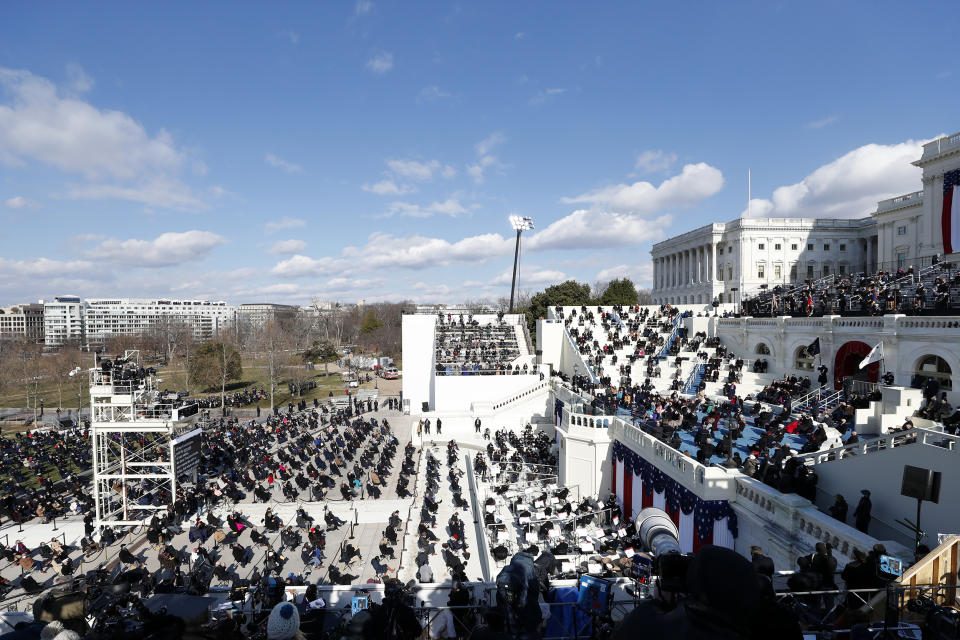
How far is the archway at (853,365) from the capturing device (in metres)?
20.9

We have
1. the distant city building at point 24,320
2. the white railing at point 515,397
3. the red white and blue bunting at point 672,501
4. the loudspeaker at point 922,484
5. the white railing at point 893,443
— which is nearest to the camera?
the loudspeaker at point 922,484

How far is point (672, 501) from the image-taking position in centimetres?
1441

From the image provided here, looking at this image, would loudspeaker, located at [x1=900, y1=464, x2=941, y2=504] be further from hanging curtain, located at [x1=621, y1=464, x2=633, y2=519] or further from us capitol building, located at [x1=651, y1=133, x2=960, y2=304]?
us capitol building, located at [x1=651, y1=133, x2=960, y2=304]

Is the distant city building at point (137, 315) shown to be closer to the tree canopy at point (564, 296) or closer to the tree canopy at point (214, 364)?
the tree canopy at point (214, 364)

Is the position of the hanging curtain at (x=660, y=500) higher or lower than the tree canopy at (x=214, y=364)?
lower

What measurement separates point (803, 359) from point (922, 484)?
20.9m

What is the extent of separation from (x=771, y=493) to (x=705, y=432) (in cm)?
463

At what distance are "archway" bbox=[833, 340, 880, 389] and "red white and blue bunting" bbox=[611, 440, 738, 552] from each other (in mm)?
11604

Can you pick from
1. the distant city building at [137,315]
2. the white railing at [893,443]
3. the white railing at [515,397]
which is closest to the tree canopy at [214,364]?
the white railing at [515,397]

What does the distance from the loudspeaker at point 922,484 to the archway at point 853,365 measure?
15.7 metres

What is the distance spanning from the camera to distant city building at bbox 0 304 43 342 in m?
130

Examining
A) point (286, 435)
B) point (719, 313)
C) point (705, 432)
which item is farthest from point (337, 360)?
point (705, 432)

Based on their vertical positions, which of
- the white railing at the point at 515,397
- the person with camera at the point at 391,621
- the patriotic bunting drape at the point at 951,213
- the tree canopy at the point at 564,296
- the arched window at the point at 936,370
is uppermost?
the patriotic bunting drape at the point at 951,213

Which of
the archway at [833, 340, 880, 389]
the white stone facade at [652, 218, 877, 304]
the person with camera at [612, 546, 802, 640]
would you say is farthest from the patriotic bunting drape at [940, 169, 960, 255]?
the person with camera at [612, 546, 802, 640]
